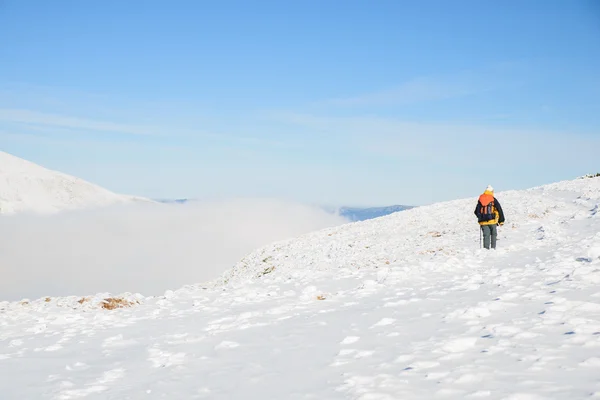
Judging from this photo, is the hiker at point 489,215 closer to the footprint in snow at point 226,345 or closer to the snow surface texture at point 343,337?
the snow surface texture at point 343,337

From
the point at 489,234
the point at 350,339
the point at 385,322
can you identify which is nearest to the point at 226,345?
the point at 350,339

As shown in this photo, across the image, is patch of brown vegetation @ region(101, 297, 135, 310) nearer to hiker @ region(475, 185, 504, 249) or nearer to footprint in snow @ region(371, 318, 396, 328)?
footprint in snow @ region(371, 318, 396, 328)

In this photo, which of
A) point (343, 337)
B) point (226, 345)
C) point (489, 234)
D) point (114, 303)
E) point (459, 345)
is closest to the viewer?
point (459, 345)

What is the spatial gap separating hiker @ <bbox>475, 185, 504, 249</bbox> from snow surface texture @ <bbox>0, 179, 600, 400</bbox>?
4.57 feet

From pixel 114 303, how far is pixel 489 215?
1590 centimetres

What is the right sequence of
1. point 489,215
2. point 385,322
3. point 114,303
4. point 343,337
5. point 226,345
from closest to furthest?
1. point 343,337
2. point 226,345
3. point 385,322
4. point 114,303
5. point 489,215

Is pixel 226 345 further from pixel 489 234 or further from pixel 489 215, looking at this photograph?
pixel 489 234

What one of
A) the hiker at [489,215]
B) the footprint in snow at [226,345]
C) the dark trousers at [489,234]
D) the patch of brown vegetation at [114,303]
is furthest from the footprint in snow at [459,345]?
the dark trousers at [489,234]

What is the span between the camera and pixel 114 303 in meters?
Answer: 17.1

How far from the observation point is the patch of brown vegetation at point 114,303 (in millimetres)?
16828

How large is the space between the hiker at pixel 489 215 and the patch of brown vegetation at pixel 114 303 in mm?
15037

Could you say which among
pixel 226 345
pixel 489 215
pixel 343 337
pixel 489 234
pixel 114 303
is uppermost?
pixel 489 215

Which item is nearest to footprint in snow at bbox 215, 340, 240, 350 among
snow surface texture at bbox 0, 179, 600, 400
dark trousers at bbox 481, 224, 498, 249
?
snow surface texture at bbox 0, 179, 600, 400

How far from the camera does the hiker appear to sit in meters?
20.1
